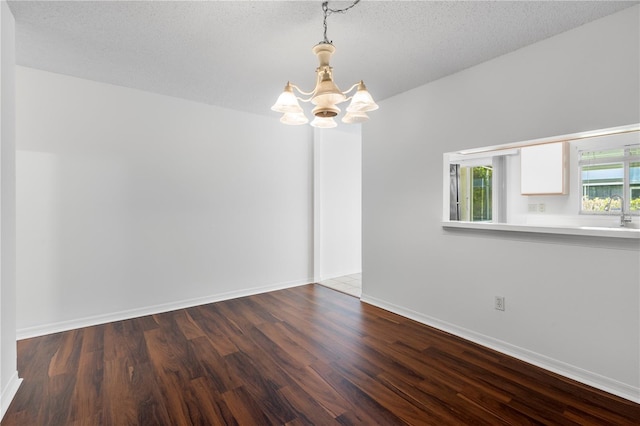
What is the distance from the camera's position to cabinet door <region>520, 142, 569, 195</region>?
319cm

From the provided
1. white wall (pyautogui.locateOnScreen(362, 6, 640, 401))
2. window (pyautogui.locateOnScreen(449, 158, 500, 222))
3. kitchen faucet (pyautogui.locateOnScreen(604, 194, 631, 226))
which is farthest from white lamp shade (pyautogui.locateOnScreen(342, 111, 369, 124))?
kitchen faucet (pyautogui.locateOnScreen(604, 194, 631, 226))

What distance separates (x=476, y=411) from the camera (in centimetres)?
180

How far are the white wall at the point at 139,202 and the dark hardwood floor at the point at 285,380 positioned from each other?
451 mm

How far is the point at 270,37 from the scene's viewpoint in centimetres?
226

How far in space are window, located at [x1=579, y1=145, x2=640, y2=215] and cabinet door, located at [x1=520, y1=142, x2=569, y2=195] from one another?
6.6 inches

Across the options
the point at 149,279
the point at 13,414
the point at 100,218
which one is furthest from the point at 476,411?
the point at 100,218

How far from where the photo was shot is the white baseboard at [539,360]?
6.42 ft

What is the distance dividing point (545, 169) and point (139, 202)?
4554mm

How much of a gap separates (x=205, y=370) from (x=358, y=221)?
372 centimetres

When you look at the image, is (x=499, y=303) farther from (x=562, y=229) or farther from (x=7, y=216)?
(x=7, y=216)

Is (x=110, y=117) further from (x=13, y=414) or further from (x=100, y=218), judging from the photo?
(x=13, y=414)

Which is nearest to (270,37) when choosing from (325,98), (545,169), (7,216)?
(325,98)

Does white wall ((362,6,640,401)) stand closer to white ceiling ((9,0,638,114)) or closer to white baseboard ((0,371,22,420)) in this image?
white ceiling ((9,0,638,114))

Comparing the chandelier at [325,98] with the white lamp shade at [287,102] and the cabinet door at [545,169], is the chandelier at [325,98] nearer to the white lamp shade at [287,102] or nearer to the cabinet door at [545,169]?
the white lamp shade at [287,102]
